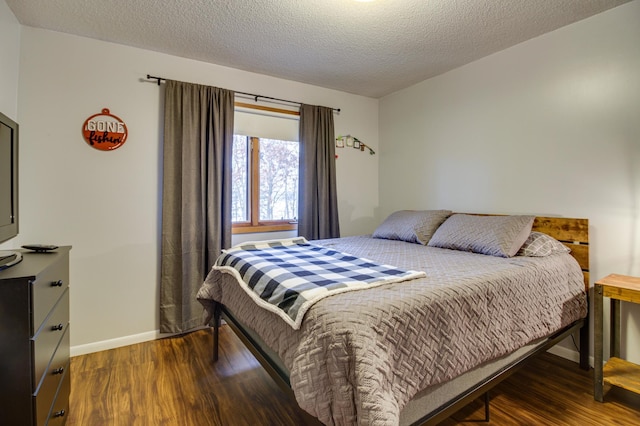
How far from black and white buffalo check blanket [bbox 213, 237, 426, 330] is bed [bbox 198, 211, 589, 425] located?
41 millimetres

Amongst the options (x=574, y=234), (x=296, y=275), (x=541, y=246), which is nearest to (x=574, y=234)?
(x=574, y=234)

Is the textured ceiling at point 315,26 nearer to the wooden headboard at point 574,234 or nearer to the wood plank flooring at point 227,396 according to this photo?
the wooden headboard at point 574,234

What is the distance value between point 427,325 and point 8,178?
77.8 inches

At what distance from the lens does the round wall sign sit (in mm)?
2455

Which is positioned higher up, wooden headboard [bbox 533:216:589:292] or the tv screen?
the tv screen

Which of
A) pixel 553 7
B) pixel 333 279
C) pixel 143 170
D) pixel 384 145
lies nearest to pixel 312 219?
pixel 384 145

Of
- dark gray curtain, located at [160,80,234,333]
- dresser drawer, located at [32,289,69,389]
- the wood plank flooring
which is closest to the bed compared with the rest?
the wood plank flooring

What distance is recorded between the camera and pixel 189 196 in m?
2.73

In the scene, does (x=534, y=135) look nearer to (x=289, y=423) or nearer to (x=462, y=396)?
(x=462, y=396)

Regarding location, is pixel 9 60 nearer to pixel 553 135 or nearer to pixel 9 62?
pixel 9 62

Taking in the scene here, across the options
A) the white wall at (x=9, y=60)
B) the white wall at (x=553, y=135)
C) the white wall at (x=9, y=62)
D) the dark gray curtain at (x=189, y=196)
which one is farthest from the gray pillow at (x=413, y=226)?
the white wall at (x=9, y=60)

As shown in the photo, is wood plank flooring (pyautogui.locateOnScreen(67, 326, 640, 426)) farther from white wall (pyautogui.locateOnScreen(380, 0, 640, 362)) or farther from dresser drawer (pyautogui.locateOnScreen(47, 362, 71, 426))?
white wall (pyautogui.locateOnScreen(380, 0, 640, 362))

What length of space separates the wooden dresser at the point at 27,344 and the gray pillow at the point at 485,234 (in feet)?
7.93

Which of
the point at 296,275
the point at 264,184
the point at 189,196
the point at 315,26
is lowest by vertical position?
the point at 296,275
